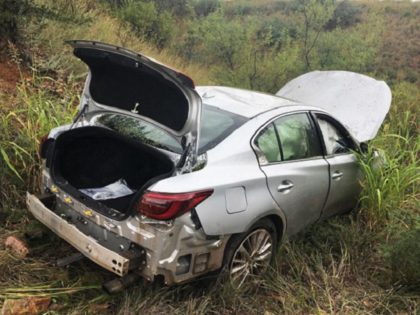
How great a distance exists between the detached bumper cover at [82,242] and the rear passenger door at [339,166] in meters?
2.20

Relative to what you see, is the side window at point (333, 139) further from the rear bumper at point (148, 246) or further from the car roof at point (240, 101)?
the rear bumper at point (148, 246)

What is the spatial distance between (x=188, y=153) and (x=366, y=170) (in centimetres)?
227

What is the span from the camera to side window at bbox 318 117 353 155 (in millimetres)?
4254

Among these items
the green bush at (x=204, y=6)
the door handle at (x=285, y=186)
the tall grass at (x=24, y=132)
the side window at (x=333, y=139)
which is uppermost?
the side window at (x=333, y=139)

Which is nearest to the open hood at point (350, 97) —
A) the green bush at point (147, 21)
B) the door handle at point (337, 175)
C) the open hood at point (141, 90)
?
the door handle at point (337, 175)

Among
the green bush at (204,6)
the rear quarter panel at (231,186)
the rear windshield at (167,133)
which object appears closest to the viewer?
the rear quarter panel at (231,186)

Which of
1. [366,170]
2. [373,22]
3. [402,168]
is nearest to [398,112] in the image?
[402,168]

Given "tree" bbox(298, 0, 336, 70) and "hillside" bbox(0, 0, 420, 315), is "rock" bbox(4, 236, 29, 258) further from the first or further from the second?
"tree" bbox(298, 0, 336, 70)

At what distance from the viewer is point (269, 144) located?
11.7ft

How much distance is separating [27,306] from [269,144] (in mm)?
2086

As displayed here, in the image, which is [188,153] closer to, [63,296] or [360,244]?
[63,296]

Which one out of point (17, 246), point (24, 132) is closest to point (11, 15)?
point (24, 132)

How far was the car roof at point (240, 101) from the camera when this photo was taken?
146 inches

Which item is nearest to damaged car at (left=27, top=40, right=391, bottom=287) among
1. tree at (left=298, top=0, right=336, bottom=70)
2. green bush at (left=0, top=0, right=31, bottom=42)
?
green bush at (left=0, top=0, right=31, bottom=42)
